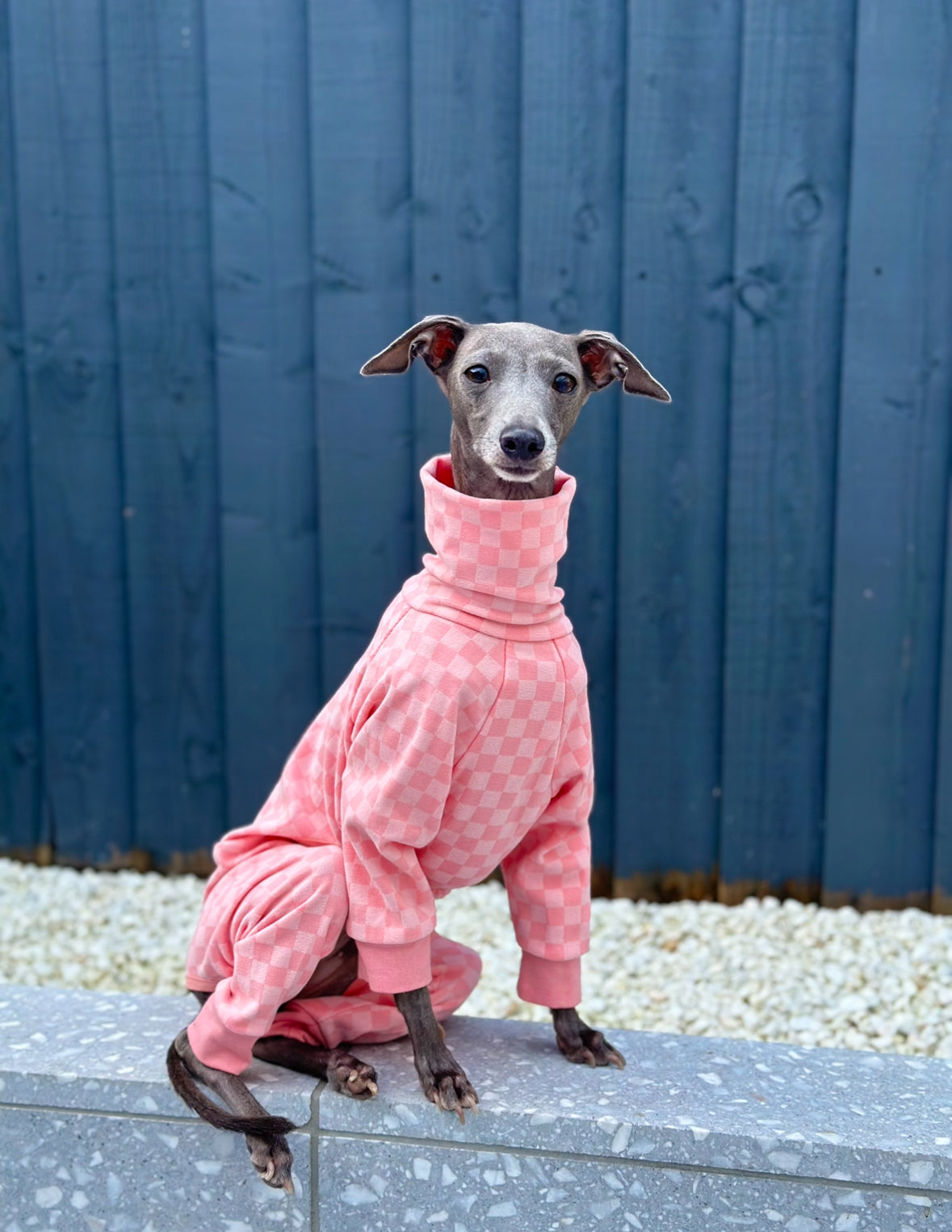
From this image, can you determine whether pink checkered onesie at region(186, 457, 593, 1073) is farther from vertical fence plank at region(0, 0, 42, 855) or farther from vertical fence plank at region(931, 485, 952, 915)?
vertical fence plank at region(0, 0, 42, 855)

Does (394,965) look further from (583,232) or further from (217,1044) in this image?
(583,232)

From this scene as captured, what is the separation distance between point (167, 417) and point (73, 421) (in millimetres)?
261

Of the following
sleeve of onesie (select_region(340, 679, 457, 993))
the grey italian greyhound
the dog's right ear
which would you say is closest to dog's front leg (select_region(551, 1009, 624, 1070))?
the grey italian greyhound

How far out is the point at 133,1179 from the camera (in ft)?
5.52

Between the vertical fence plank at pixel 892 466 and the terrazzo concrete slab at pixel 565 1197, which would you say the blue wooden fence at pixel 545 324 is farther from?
the terrazzo concrete slab at pixel 565 1197

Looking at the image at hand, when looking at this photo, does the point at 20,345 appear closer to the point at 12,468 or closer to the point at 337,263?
the point at 12,468

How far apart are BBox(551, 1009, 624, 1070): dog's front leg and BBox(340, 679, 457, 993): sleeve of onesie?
0.95 feet

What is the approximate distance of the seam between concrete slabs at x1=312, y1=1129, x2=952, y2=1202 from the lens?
5.03 feet

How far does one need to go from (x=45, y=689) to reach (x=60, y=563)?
35cm

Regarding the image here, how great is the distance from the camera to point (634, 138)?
2797 millimetres

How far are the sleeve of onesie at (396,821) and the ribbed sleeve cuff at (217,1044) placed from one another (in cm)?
20

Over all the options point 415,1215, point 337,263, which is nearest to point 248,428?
point 337,263

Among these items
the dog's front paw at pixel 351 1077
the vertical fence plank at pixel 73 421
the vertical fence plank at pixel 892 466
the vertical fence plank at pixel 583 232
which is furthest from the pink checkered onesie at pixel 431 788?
the vertical fence plank at pixel 73 421

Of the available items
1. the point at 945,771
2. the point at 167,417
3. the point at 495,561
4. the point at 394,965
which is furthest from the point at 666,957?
the point at 167,417
